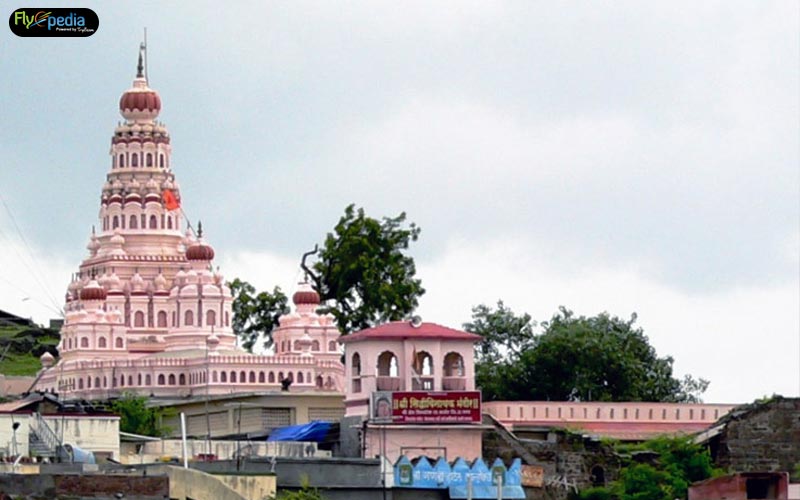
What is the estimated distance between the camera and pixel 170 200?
131 metres

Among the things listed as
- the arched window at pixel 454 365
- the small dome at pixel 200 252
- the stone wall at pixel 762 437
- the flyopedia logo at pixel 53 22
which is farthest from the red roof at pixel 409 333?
the small dome at pixel 200 252

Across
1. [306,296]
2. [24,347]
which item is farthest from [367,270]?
[24,347]

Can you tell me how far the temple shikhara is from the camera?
11450cm

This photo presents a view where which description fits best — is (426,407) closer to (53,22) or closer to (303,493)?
(303,493)

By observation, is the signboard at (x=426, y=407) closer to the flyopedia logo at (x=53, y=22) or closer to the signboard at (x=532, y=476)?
the signboard at (x=532, y=476)

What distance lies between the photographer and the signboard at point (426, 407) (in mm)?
63906

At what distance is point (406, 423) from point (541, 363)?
31.2m

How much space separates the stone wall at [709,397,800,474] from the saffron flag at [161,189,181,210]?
65.4m

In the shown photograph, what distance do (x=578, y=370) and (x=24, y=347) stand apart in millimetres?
60354

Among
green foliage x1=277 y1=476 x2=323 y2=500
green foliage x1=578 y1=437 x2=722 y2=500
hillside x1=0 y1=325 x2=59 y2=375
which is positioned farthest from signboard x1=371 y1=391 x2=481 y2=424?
hillside x1=0 y1=325 x2=59 y2=375

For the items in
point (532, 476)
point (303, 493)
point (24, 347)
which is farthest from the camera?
point (24, 347)

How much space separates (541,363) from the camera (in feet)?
310

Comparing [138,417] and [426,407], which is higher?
[138,417]

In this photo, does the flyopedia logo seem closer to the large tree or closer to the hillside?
the large tree
